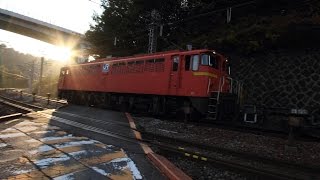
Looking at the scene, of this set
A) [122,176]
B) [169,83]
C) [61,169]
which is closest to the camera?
[122,176]

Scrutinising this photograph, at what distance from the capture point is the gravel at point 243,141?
10.5m

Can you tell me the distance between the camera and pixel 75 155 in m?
9.35

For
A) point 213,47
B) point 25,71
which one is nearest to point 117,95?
point 213,47

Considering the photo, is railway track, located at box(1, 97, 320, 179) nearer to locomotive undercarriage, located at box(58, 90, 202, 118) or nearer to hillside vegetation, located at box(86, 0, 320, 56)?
locomotive undercarriage, located at box(58, 90, 202, 118)

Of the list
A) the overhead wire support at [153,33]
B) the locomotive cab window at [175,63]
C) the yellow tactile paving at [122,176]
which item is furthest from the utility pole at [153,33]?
the yellow tactile paving at [122,176]

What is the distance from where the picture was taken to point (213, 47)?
81.0 ft

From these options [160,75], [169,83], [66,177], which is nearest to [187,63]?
[169,83]

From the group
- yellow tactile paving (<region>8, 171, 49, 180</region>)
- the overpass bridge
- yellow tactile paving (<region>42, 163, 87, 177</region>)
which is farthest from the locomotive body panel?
the overpass bridge

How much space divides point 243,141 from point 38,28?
59.7 metres

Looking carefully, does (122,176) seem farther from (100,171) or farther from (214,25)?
(214,25)

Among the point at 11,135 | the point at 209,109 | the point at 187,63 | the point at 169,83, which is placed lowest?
the point at 11,135

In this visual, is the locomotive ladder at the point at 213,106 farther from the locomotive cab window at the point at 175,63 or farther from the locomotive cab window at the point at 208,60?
the locomotive cab window at the point at 175,63

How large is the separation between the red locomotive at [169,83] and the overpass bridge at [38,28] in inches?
1538

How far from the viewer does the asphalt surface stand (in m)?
7.77
